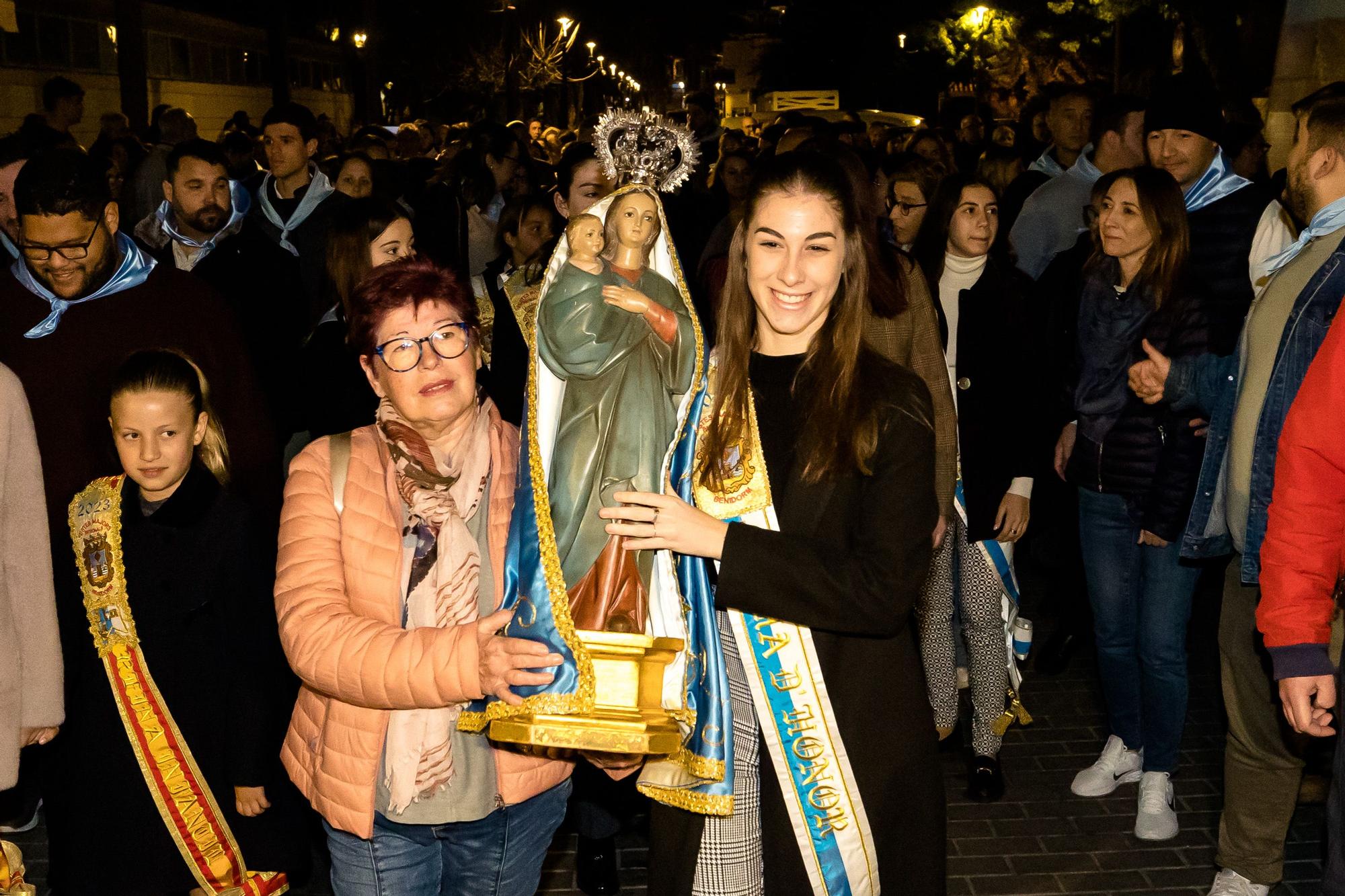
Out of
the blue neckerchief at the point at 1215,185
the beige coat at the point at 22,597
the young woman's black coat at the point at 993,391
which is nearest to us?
the beige coat at the point at 22,597

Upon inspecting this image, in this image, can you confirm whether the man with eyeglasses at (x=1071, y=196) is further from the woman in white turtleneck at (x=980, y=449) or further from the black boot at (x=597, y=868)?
the black boot at (x=597, y=868)

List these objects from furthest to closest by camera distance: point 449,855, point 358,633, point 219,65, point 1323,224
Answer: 1. point 219,65
2. point 1323,224
3. point 449,855
4. point 358,633

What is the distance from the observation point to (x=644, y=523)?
9.62 ft

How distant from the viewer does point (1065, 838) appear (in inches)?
217

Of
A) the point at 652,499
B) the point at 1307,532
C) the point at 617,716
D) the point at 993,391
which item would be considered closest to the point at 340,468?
the point at 652,499

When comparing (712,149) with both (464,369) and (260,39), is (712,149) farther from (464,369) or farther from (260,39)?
(260,39)

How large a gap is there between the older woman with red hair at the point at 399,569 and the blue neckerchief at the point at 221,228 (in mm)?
4111

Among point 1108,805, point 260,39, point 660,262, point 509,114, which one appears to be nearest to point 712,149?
point 1108,805

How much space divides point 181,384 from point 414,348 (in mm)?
1399

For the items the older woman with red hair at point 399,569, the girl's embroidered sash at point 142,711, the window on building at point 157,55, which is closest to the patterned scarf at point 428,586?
the older woman with red hair at point 399,569

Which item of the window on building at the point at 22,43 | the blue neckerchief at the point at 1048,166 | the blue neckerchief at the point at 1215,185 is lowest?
the blue neckerchief at the point at 1215,185

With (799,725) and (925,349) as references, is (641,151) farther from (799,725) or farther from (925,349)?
(925,349)

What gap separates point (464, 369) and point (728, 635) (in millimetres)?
850

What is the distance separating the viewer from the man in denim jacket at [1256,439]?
4262 mm
